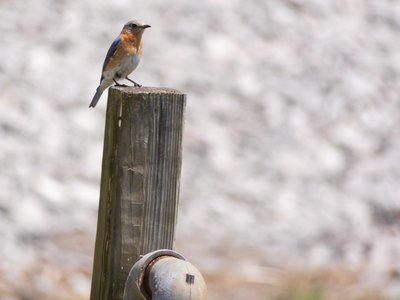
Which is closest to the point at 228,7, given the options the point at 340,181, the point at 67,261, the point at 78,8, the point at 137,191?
the point at 78,8

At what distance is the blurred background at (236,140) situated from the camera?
21.8 feet

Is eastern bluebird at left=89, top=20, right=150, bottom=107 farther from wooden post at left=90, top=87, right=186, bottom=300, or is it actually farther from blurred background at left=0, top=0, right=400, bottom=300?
wooden post at left=90, top=87, right=186, bottom=300

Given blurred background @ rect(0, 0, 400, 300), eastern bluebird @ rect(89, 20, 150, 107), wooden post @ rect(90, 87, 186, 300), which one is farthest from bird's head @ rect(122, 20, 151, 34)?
wooden post @ rect(90, 87, 186, 300)

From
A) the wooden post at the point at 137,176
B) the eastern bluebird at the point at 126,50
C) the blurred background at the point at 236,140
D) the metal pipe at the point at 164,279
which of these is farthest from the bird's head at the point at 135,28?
the metal pipe at the point at 164,279

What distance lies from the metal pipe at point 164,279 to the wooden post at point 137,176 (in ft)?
0.36

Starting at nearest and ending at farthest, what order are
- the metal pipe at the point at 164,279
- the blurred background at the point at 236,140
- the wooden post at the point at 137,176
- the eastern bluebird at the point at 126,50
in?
the metal pipe at the point at 164,279 < the wooden post at the point at 137,176 < the eastern bluebird at the point at 126,50 < the blurred background at the point at 236,140

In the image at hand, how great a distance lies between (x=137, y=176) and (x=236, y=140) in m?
5.38

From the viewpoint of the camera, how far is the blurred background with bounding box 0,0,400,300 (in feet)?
21.8

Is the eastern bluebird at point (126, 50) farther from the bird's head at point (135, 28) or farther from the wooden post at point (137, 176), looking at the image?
the wooden post at point (137, 176)

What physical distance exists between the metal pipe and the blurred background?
3094 millimetres

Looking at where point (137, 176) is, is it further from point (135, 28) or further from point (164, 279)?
point (135, 28)

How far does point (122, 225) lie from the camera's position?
266 cm

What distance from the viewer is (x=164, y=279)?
2.46 metres

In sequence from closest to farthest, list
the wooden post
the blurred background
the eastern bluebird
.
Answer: the wooden post, the eastern bluebird, the blurred background
